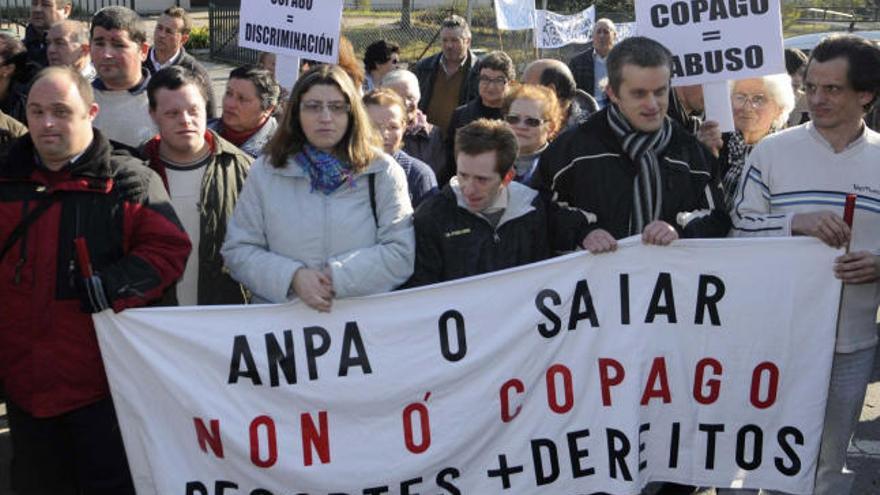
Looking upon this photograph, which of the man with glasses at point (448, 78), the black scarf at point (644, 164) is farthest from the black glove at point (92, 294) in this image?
the man with glasses at point (448, 78)

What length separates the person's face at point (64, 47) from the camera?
21.1 ft

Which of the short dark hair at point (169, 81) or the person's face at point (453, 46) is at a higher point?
the person's face at point (453, 46)

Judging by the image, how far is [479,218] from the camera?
13.8 feet

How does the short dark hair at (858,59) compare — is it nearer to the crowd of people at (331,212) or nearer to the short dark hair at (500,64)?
the crowd of people at (331,212)

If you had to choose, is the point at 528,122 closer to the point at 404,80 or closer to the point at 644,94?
the point at 644,94

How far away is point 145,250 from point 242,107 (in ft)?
5.16

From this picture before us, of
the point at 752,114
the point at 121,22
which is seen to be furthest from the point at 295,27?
the point at 752,114

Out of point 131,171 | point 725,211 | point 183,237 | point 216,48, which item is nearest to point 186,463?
point 183,237

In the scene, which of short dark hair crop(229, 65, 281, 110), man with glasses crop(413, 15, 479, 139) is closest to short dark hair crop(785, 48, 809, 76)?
man with glasses crop(413, 15, 479, 139)

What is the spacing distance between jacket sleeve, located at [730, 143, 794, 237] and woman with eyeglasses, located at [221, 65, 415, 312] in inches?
51.3

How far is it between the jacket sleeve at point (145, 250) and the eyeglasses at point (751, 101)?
2845 millimetres

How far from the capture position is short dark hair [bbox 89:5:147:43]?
5.62 m

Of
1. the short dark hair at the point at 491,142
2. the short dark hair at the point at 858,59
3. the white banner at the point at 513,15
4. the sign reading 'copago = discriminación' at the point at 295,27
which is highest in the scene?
the white banner at the point at 513,15

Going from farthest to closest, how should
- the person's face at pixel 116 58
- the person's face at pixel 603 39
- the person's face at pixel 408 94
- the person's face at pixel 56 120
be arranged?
the person's face at pixel 603 39 < the person's face at pixel 408 94 < the person's face at pixel 116 58 < the person's face at pixel 56 120
